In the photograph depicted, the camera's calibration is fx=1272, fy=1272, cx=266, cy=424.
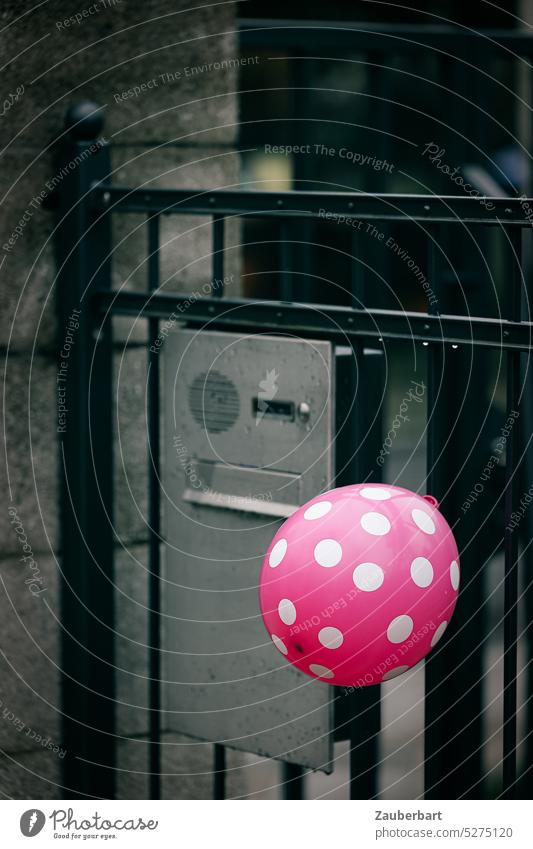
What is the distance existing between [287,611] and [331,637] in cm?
11

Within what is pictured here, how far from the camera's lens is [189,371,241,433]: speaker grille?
3.52 metres

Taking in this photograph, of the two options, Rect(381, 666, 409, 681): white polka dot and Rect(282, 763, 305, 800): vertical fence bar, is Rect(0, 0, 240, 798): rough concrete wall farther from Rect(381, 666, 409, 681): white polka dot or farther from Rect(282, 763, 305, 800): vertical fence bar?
Rect(381, 666, 409, 681): white polka dot

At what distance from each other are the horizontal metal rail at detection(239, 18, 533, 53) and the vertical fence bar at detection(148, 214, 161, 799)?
0.72m

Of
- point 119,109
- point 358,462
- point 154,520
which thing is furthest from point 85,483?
point 119,109

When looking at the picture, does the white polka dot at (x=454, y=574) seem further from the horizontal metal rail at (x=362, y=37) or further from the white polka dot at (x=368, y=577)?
the horizontal metal rail at (x=362, y=37)

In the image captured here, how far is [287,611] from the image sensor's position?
271cm

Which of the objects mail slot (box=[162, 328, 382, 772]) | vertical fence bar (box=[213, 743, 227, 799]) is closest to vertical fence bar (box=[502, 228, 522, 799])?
mail slot (box=[162, 328, 382, 772])

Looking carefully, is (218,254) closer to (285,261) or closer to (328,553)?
(285,261)

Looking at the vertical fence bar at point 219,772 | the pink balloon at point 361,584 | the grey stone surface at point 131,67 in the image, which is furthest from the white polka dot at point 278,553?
the grey stone surface at point 131,67

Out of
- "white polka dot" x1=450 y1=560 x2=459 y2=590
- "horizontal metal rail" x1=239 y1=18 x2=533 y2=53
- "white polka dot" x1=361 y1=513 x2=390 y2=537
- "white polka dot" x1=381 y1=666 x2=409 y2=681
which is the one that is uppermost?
"horizontal metal rail" x1=239 y1=18 x2=533 y2=53

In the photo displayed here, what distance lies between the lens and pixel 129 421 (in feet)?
13.4

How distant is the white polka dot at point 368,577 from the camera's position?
8.71 feet

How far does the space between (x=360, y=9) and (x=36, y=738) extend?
659 cm

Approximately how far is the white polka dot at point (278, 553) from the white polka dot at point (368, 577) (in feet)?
0.55
